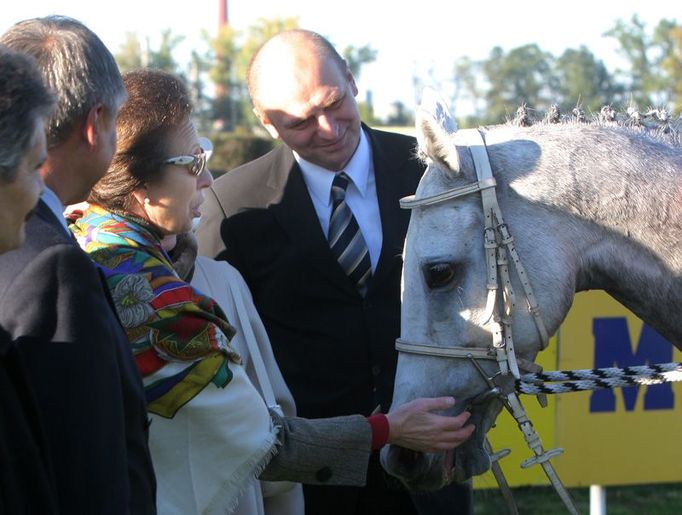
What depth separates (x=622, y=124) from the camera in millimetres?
3047

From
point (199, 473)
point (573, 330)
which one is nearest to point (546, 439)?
point (573, 330)

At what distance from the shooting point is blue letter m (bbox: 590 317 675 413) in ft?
18.7

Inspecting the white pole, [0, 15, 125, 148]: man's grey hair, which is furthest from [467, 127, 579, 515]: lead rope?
the white pole

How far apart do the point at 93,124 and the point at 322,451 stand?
1.14 metres

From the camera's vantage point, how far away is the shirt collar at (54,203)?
6.05 feet

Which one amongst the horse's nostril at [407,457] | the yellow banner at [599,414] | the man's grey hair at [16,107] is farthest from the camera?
the yellow banner at [599,414]

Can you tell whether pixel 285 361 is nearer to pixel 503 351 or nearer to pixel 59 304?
pixel 503 351

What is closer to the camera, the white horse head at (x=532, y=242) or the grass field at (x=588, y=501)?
the white horse head at (x=532, y=242)

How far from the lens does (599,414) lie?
5.84 m

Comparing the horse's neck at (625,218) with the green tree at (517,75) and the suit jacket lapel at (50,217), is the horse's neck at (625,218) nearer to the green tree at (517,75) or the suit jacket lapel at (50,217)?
the suit jacket lapel at (50,217)

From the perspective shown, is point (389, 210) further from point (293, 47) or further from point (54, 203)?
point (54, 203)

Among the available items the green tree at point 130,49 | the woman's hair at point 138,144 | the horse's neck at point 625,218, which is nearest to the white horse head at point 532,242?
the horse's neck at point 625,218

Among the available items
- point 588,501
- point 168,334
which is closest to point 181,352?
point 168,334

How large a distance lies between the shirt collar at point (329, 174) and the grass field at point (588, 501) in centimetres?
320
